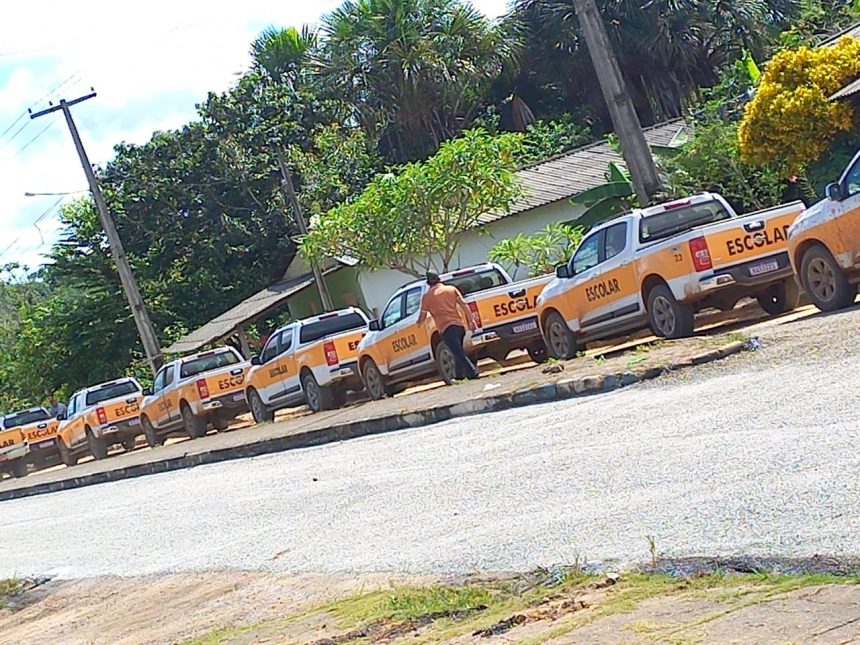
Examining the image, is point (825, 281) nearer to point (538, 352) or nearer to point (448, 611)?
point (538, 352)

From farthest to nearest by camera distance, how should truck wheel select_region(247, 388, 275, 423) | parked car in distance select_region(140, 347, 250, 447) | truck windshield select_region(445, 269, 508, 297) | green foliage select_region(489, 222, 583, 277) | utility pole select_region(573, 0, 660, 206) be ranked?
1. parked car in distance select_region(140, 347, 250, 447)
2. green foliage select_region(489, 222, 583, 277)
3. truck wheel select_region(247, 388, 275, 423)
4. truck windshield select_region(445, 269, 508, 297)
5. utility pole select_region(573, 0, 660, 206)

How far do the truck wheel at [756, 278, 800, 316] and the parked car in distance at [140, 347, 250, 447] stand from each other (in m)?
12.5

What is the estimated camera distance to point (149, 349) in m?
35.9

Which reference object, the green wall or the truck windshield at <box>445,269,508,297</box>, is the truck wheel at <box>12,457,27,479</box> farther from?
the truck windshield at <box>445,269,508,297</box>

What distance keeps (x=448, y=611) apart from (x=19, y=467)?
→ 102ft

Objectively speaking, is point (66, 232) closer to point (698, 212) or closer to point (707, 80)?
point (707, 80)

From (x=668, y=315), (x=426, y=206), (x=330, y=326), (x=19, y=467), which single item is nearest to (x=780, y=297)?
(x=668, y=315)

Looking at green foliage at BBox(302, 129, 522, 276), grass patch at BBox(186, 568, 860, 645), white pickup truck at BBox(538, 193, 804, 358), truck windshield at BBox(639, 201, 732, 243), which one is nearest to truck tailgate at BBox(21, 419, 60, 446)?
green foliage at BBox(302, 129, 522, 276)

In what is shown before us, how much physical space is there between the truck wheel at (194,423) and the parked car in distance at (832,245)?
1578 centimetres

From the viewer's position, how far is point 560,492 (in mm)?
9297

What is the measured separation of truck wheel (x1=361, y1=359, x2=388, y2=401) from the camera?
22.3m

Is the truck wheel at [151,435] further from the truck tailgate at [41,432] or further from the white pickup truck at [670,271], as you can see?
the white pickup truck at [670,271]

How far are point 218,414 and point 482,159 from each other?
792 centimetres

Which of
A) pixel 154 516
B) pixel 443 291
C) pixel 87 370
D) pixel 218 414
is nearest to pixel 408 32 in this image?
pixel 87 370
